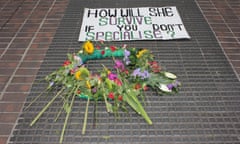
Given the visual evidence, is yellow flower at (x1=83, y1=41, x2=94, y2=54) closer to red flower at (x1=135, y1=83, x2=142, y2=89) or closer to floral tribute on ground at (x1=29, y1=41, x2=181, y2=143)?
floral tribute on ground at (x1=29, y1=41, x2=181, y2=143)

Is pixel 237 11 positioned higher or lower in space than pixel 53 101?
higher

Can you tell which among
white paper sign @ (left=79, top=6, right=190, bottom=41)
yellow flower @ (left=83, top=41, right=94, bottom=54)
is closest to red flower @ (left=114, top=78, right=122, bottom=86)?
yellow flower @ (left=83, top=41, right=94, bottom=54)

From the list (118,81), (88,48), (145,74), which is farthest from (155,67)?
(88,48)

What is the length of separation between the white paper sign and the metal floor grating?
6 cm

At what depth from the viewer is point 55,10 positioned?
1.62m

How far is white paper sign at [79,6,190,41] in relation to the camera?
1339mm

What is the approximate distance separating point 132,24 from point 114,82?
1.76ft

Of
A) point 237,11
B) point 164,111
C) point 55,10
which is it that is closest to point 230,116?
point 164,111

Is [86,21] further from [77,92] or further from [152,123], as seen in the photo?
[152,123]

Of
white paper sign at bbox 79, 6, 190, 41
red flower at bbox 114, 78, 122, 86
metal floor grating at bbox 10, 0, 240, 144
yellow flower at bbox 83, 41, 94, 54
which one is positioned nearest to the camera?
metal floor grating at bbox 10, 0, 240, 144

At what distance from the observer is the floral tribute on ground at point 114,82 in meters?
0.98

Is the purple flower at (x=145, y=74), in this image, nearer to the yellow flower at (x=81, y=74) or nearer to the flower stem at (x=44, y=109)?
the yellow flower at (x=81, y=74)

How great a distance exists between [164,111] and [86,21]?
79cm

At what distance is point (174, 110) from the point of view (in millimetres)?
980
